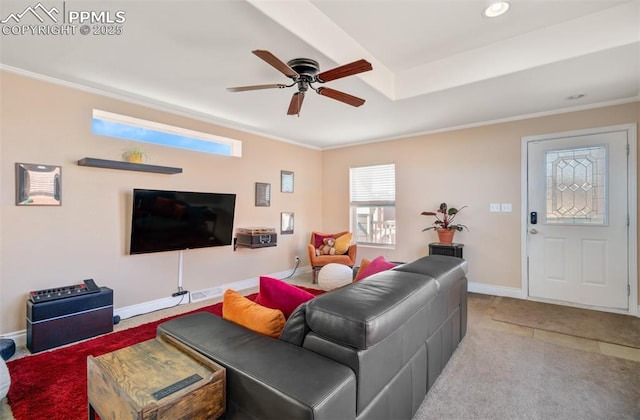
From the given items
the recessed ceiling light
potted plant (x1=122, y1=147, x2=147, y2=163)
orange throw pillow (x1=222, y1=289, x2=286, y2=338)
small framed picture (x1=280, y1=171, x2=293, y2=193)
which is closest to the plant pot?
small framed picture (x1=280, y1=171, x2=293, y2=193)

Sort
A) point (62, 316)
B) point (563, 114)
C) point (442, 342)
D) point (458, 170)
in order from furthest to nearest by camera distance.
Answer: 1. point (458, 170)
2. point (563, 114)
3. point (62, 316)
4. point (442, 342)

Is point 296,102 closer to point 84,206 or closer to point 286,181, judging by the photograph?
point 84,206

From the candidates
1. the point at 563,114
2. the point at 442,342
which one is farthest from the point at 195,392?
the point at 563,114

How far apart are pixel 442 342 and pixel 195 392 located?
5.64 feet

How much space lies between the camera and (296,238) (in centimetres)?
545

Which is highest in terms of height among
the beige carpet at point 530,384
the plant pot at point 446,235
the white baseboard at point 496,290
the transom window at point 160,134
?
the transom window at point 160,134

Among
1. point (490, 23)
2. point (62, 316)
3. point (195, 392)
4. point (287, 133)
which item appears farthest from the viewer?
point (287, 133)

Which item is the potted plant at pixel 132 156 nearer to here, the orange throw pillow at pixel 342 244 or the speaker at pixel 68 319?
Result: the speaker at pixel 68 319

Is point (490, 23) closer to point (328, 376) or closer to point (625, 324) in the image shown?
point (328, 376)

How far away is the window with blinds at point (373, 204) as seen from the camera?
516cm

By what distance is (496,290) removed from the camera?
4.11m

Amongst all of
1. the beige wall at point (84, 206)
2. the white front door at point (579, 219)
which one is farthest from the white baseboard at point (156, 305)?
the white front door at point (579, 219)

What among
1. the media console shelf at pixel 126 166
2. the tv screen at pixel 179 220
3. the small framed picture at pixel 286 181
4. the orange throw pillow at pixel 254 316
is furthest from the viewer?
the small framed picture at pixel 286 181

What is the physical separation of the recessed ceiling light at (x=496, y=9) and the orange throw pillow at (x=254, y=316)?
99.6 inches
